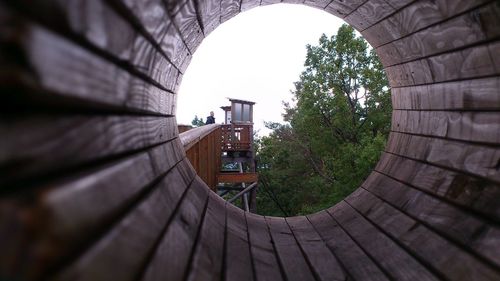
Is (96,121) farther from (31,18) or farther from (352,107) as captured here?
(352,107)

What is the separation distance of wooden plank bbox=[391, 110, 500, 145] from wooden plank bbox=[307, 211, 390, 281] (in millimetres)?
918

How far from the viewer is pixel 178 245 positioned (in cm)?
121

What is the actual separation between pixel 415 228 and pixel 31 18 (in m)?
2.18

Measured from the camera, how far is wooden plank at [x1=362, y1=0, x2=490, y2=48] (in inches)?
69.4

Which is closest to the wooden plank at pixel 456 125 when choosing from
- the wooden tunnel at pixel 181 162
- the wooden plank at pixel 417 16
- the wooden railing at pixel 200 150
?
the wooden tunnel at pixel 181 162

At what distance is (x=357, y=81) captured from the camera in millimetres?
14242

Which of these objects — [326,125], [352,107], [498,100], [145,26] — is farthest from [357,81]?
[145,26]

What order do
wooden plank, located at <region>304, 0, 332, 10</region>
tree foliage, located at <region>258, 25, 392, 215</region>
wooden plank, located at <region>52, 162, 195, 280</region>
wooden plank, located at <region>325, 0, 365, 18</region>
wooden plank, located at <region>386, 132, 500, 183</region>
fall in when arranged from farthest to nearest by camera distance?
tree foliage, located at <region>258, 25, 392, 215</region>, wooden plank, located at <region>304, 0, 332, 10</region>, wooden plank, located at <region>325, 0, 365, 18</region>, wooden plank, located at <region>386, 132, 500, 183</region>, wooden plank, located at <region>52, 162, 195, 280</region>

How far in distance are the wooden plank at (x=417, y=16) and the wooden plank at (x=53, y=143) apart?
5.85 feet

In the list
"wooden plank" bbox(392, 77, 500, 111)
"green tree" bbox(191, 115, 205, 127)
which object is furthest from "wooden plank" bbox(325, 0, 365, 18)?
"green tree" bbox(191, 115, 205, 127)

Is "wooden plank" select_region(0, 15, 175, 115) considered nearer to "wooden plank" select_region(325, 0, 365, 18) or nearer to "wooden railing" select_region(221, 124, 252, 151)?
"wooden plank" select_region(325, 0, 365, 18)

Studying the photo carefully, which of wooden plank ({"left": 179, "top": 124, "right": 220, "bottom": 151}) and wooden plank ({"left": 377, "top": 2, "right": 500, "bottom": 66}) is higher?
wooden plank ({"left": 377, "top": 2, "right": 500, "bottom": 66})

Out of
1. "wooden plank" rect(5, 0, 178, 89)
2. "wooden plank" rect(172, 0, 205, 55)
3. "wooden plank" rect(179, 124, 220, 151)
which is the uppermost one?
"wooden plank" rect(172, 0, 205, 55)

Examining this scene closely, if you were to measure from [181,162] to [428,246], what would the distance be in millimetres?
1479
